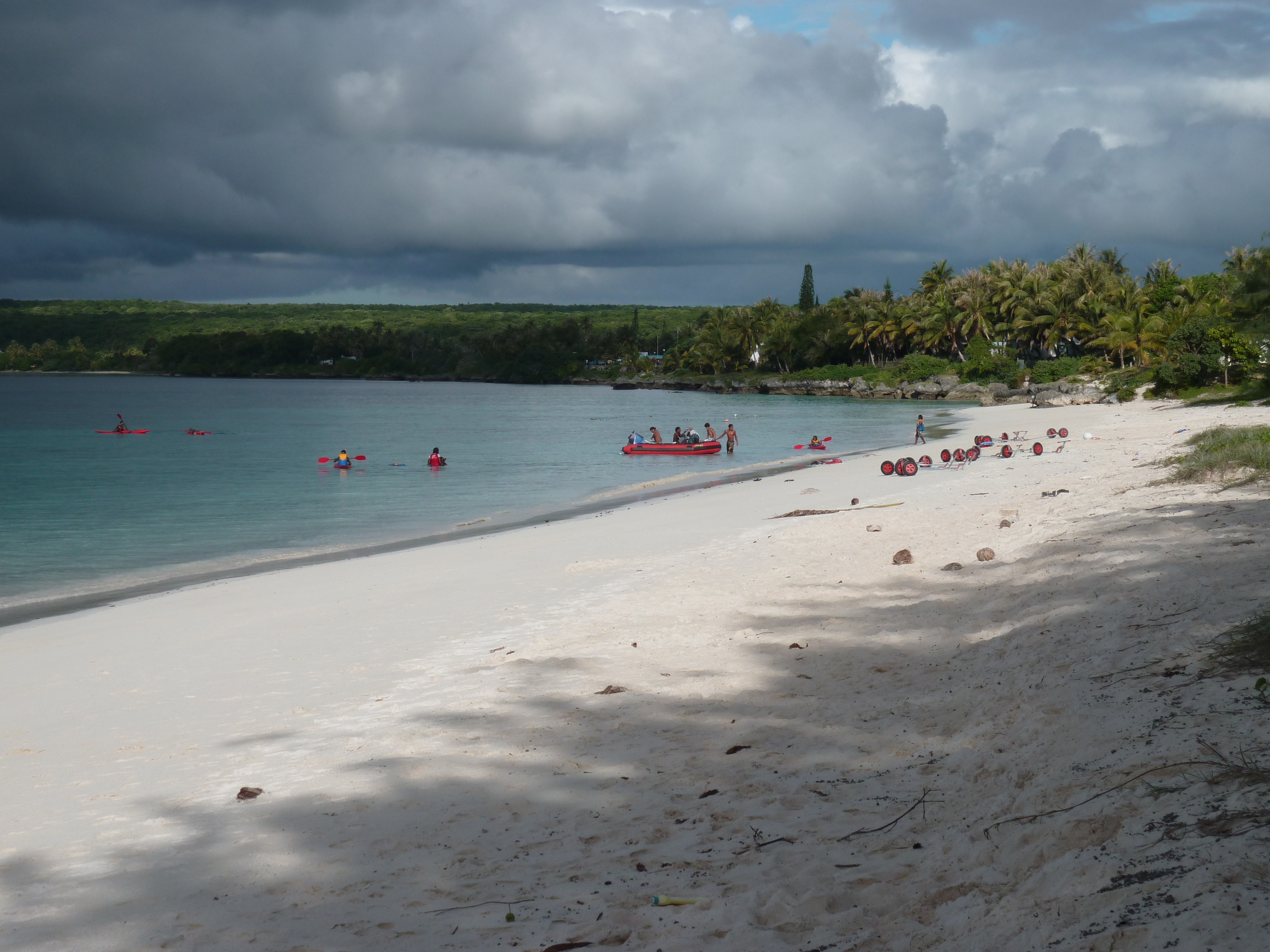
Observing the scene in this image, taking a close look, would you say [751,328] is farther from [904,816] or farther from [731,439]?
[904,816]

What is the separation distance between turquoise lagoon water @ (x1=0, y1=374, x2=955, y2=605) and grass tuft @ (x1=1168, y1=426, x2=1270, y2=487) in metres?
13.9

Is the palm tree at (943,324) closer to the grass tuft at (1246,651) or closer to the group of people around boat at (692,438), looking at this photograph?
the group of people around boat at (692,438)

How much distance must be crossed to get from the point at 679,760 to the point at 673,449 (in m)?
34.5

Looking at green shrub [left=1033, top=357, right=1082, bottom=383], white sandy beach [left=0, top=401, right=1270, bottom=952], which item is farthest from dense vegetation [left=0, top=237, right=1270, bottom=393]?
white sandy beach [left=0, top=401, right=1270, bottom=952]

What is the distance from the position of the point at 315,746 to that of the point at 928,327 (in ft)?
312

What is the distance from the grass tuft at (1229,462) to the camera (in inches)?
439

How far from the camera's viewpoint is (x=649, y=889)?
399cm

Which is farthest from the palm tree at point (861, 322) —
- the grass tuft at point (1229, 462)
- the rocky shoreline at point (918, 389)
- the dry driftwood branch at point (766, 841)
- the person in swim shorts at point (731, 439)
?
the dry driftwood branch at point (766, 841)

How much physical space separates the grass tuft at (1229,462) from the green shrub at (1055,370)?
6354 cm

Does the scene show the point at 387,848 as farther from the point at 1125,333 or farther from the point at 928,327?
the point at 928,327

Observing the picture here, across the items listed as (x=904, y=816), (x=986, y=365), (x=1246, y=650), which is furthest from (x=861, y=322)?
(x=904, y=816)

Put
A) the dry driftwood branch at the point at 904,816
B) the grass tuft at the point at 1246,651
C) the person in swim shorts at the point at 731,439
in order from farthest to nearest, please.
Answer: the person in swim shorts at the point at 731,439
the grass tuft at the point at 1246,651
the dry driftwood branch at the point at 904,816

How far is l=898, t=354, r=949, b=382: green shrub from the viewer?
92.0 metres

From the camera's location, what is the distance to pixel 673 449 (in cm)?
3994
